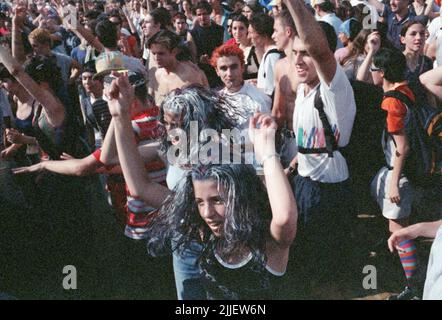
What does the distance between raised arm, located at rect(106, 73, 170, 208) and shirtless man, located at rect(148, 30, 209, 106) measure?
1.84 metres

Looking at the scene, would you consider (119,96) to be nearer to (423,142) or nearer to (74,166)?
(74,166)

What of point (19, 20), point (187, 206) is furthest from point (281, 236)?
point (19, 20)

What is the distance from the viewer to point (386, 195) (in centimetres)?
335

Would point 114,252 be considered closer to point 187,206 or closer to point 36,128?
point 36,128

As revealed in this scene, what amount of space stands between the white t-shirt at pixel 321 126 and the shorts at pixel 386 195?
1.34ft

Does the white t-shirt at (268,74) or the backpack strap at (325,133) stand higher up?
the white t-shirt at (268,74)

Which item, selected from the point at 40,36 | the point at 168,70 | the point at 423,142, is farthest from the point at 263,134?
the point at 40,36

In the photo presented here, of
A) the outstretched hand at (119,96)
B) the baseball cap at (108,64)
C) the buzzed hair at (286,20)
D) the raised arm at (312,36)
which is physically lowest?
the outstretched hand at (119,96)

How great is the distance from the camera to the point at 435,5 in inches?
273

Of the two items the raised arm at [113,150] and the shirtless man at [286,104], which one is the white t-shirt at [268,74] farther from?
the raised arm at [113,150]

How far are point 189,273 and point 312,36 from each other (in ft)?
3.73

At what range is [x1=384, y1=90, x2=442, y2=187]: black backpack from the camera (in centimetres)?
318

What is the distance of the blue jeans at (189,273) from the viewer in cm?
197

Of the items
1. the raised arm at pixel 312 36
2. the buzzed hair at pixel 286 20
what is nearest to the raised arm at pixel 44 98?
the buzzed hair at pixel 286 20
